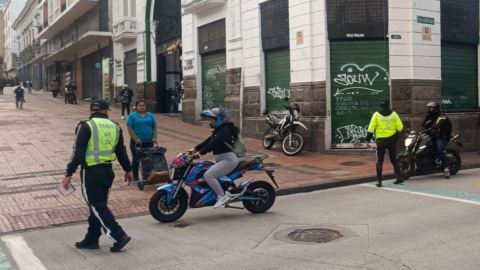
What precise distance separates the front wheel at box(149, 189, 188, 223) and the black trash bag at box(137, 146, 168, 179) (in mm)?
2347

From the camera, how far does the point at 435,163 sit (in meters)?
11.2

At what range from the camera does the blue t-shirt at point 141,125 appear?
9.87 metres

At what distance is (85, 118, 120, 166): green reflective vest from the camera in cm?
596

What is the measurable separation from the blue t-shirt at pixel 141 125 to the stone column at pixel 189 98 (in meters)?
10.7

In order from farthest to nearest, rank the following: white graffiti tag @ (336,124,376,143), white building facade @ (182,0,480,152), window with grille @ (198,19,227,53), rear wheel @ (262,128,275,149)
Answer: window with grille @ (198,19,227,53) → rear wheel @ (262,128,275,149) → white graffiti tag @ (336,124,376,143) → white building facade @ (182,0,480,152)

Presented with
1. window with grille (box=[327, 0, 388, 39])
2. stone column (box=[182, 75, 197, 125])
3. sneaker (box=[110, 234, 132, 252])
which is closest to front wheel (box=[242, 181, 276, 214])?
sneaker (box=[110, 234, 132, 252])

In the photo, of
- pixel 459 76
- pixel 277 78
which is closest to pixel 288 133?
pixel 277 78

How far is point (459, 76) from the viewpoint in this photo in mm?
15445

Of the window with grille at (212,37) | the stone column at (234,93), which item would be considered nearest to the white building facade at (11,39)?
the window with grille at (212,37)

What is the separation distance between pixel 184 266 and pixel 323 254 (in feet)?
4.94

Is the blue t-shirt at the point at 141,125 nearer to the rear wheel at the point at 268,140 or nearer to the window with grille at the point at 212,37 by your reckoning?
the rear wheel at the point at 268,140

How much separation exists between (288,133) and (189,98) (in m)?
7.75

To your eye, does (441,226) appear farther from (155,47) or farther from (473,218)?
(155,47)

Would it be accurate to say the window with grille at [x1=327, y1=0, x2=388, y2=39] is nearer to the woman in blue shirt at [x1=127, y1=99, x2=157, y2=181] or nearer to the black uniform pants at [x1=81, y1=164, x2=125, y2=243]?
the woman in blue shirt at [x1=127, y1=99, x2=157, y2=181]
